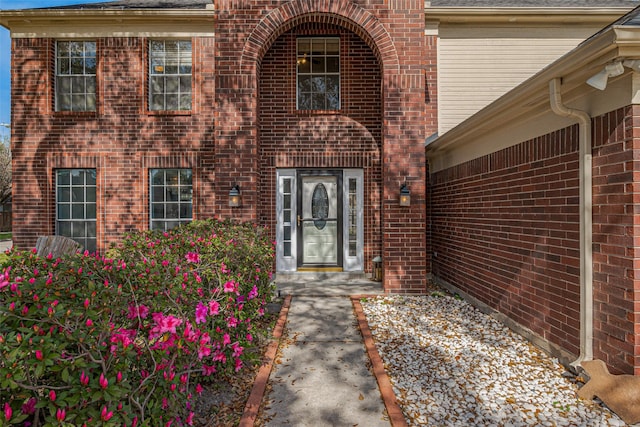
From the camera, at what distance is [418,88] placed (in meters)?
6.35

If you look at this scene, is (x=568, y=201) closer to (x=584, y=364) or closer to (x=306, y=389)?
(x=584, y=364)

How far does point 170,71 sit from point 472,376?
26.2ft

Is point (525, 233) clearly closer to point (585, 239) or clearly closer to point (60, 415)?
point (585, 239)

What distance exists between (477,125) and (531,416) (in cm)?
358

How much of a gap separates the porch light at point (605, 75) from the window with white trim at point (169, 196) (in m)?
7.06

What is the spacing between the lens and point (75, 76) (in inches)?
307

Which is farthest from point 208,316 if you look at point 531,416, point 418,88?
point 418,88


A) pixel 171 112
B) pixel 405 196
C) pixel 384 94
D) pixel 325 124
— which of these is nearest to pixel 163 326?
pixel 405 196

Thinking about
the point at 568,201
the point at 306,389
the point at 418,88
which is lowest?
the point at 306,389

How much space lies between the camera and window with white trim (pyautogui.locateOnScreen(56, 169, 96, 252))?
7.81m

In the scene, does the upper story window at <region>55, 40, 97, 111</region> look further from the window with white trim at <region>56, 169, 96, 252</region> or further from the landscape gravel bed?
the landscape gravel bed

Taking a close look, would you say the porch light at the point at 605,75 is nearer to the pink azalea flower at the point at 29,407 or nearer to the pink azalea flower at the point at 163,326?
the pink azalea flower at the point at 163,326

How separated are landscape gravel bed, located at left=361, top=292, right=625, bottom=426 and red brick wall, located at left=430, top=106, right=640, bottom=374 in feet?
1.21

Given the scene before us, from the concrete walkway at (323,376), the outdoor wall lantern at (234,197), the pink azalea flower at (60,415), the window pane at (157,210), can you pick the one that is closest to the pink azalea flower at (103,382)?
the pink azalea flower at (60,415)
